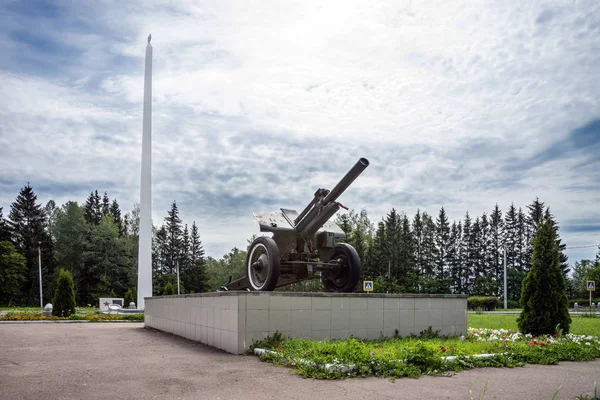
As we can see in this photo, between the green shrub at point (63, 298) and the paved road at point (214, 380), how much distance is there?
1414 cm

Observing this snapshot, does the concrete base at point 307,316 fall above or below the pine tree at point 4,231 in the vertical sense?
below

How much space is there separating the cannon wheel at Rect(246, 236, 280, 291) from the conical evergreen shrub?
19.1 ft

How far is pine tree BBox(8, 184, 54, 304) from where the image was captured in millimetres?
55562

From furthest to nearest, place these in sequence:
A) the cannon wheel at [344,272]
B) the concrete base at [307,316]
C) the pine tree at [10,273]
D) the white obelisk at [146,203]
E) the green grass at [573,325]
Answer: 1. the pine tree at [10,273]
2. the white obelisk at [146,203]
3. the green grass at [573,325]
4. the cannon wheel at [344,272]
5. the concrete base at [307,316]

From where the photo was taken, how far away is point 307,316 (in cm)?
988

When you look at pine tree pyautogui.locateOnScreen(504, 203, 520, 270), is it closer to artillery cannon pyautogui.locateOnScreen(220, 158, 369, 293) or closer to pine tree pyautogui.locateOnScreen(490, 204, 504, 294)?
pine tree pyautogui.locateOnScreen(490, 204, 504, 294)

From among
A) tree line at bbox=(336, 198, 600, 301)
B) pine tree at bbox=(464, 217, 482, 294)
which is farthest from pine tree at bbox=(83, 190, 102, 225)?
pine tree at bbox=(464, 217, 482, 294)

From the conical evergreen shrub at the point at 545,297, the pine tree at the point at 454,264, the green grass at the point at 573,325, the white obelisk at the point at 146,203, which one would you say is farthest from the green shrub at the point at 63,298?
the pine tree at the point at 454,264

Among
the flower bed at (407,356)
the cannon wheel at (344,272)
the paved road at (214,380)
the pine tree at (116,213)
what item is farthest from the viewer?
the pine tree at (116,213)

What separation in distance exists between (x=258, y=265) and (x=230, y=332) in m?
2.08

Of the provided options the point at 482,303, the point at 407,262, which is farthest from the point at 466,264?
the point at 482,303

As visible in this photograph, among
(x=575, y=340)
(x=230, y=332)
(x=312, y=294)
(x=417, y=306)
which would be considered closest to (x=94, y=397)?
(x=230, y=332)

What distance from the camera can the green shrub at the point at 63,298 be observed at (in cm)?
2269

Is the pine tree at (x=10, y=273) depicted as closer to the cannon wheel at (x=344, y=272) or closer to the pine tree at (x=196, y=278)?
the pine tree at (x=196, y=278)
